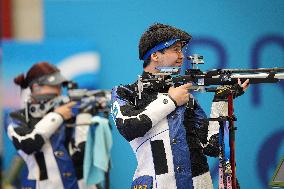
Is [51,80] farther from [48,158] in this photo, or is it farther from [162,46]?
[162,46]

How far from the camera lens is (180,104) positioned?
3406 mm

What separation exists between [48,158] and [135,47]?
1.00 metres

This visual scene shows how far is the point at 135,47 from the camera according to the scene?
4785 millimetres

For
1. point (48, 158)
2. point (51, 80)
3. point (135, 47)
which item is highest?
point (135, 47)

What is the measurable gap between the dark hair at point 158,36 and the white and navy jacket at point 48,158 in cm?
137

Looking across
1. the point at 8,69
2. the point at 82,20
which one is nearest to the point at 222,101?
the point at 82,20

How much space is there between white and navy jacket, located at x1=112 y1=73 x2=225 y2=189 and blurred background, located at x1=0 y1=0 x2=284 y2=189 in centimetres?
82

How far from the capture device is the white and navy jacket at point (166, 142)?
3.37 meters

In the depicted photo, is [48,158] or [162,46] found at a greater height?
[162,46]

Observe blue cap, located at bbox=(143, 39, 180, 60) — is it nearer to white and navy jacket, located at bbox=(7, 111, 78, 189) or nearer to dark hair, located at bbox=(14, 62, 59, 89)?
white and navy jacket, located at bbox=(7, 111, 78, 189)

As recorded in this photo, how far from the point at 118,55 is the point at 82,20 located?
1.77ft

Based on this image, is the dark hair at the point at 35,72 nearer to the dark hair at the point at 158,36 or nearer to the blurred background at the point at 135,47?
the blurred background at the point at 135,47

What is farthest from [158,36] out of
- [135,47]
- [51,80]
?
[51,80]

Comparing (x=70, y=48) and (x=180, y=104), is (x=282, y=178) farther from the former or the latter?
(x=70, y=48)
